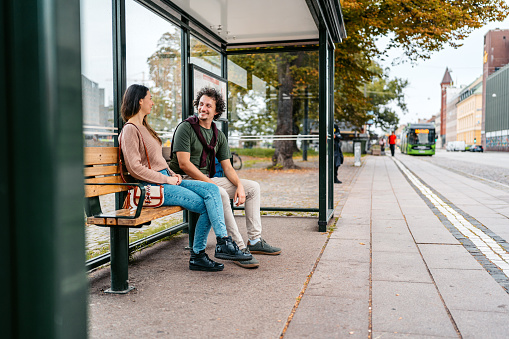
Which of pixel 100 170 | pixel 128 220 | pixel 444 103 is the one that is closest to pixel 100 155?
pixel 100 170

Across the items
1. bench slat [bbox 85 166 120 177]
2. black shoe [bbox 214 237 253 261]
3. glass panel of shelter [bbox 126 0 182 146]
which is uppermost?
glass panel of shelter [bbox 126 0 182 146]

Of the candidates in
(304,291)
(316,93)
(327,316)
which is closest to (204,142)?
(304,291)

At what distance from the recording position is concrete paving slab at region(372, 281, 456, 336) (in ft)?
9.17

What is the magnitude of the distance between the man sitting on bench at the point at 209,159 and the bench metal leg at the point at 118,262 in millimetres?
1126

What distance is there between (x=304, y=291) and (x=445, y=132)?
5493 inches

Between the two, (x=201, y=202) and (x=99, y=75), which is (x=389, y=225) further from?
(x=99, y=75)

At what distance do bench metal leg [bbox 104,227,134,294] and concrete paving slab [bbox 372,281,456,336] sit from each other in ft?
5.99

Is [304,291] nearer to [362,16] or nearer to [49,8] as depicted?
[49,8]

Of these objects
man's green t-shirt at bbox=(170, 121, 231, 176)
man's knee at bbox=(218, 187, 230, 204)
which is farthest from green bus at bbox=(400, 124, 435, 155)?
man's knee at bbox=(218, 187, 230, 204)

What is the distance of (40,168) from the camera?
3.35 ft

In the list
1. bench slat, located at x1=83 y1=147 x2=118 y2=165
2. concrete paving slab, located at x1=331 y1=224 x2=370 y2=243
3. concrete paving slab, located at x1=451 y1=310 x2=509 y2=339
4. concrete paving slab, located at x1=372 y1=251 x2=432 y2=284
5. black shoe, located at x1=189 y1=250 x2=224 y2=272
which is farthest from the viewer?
concrete paving slab, located at x1=331 y1=224 x2=370 y2=243

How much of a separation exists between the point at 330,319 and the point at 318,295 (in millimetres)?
506

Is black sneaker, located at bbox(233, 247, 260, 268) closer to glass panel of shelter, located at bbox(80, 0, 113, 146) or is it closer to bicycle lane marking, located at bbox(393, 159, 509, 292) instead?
glass panel of shelter, located at bbox(80, 0, 113, 146)

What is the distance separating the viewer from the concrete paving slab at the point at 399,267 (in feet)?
12.9
